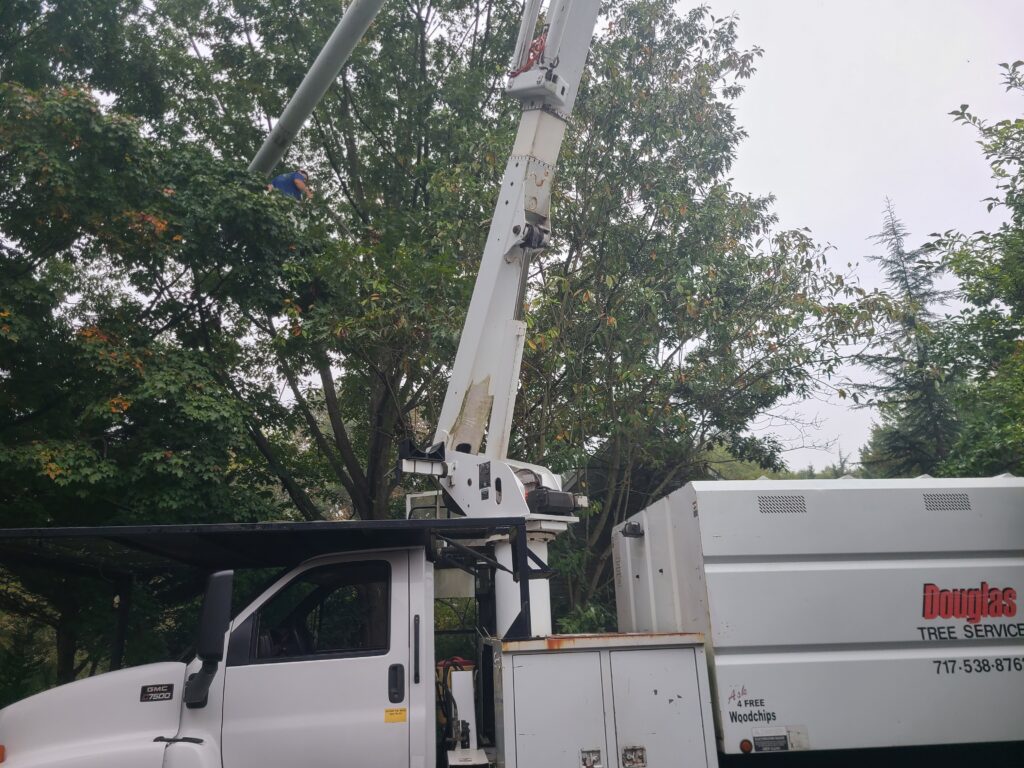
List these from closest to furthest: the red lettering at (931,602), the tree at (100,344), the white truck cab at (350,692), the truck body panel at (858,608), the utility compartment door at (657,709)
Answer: the white truck cab at (350,692), the utility compartment door at (657,709), the truck body panel at (858,608), the red lettering at (931,602), the tree at (100,344)

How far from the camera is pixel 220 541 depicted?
4.83m

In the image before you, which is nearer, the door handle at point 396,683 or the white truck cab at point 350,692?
the white truck cab at point 350,692

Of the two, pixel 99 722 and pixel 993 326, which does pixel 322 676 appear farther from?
pixel 993 326

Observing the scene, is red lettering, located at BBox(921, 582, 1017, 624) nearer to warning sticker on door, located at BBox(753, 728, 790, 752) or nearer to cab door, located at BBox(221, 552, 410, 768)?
warning sticker on door, located at BBox(753, 728, 790, 752)

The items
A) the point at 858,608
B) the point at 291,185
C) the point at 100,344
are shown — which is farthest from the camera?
the point at 291,185

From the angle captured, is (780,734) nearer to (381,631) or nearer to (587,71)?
(381,631)

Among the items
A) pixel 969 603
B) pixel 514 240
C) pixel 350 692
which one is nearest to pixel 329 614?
pixel 350 692

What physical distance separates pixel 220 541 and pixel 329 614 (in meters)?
0.82

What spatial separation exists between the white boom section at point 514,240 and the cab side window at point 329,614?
1.45 metres

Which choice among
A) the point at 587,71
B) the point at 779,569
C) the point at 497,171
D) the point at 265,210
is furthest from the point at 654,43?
the point at 779,569

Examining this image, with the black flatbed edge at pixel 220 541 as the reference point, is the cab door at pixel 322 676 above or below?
below

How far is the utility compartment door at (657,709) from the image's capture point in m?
4.34

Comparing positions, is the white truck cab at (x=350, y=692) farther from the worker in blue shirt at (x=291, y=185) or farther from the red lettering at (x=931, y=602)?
the worker in blue shirt at (x=291, y=185)

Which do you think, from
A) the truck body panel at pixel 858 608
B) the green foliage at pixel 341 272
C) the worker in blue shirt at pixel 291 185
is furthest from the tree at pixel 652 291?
the truck body panel at pixel 858 608
